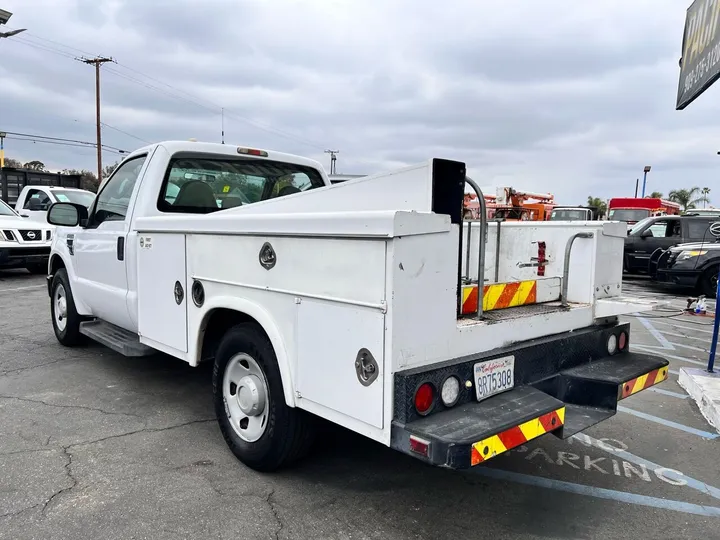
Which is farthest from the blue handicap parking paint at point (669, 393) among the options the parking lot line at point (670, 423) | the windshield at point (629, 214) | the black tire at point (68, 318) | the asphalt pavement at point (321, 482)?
the windshield at point (629, 214)

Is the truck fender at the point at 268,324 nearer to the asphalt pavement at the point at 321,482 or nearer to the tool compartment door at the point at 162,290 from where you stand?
the tool compartment door at the point at 162,290

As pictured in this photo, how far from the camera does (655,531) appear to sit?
9.32 feet

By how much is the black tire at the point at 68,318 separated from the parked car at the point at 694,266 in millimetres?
11343

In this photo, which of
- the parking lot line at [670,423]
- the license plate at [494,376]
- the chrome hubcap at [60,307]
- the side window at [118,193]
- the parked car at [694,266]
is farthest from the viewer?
the parked car at [694,266]

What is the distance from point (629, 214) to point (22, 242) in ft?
74.4

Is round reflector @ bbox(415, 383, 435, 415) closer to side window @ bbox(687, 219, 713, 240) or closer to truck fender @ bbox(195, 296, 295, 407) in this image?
truck fender @ bbox(195, 296, 295, 407)

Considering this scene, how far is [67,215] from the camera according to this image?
522 centimetres

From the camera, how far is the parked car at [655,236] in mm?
14406

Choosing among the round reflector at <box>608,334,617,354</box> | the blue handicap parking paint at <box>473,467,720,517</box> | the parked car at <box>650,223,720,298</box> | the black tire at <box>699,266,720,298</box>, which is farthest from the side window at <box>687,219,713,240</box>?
the blue handicap parking paint at <box>473,467,720,517</box>

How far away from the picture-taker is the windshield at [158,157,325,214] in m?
4.54

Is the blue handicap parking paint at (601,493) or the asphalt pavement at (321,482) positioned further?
the blue handicap parking paint at (601,493)

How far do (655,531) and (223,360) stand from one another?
8.39 ft

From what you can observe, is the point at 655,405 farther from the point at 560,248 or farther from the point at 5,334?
the point at 5,334

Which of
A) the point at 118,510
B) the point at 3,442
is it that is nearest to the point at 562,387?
the point at 118,510
